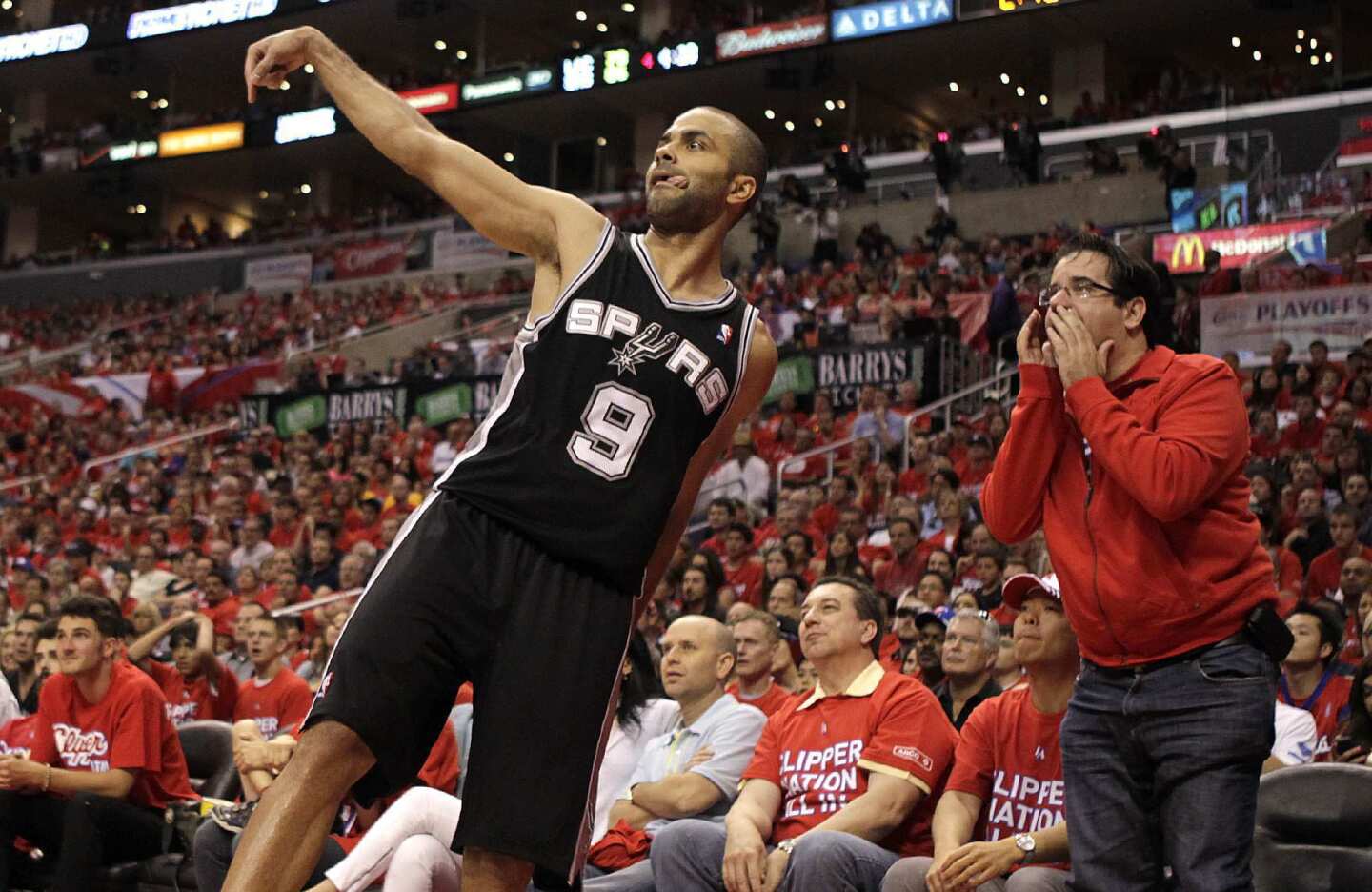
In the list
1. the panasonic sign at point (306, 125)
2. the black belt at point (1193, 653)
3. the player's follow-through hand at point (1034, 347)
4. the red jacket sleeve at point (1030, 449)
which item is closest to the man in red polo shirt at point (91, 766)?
the red jacket sleeve at point (1030, 449)

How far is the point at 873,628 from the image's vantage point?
5.12 m

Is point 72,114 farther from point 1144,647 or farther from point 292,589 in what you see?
point 1144,647

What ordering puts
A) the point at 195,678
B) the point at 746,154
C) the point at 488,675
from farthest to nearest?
the point at 195,678 < the point at 746,154 < the point at 488,675

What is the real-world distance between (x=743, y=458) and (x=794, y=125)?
18.9 meters

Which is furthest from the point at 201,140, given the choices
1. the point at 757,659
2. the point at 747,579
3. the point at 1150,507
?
the point at 1150,507

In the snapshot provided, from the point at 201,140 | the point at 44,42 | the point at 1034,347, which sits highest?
the point at 44,42

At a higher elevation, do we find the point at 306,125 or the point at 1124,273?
the point at 306,125

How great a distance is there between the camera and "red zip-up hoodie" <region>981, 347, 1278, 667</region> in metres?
3.11

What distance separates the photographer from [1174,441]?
312 cm

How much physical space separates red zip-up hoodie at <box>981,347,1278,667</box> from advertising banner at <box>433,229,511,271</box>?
2482 centimetres

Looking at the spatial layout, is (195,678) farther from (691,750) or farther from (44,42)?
(44,42)

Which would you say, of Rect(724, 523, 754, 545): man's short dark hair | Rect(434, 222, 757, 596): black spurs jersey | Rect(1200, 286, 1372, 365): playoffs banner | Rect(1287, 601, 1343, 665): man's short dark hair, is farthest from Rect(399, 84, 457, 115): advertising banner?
Rect(434, 222, 757, 596): black spurs jersey

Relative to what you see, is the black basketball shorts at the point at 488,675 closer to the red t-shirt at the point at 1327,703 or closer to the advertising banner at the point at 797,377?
the red t-shirt at the point at 1327,703

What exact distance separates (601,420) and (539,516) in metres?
0.22
